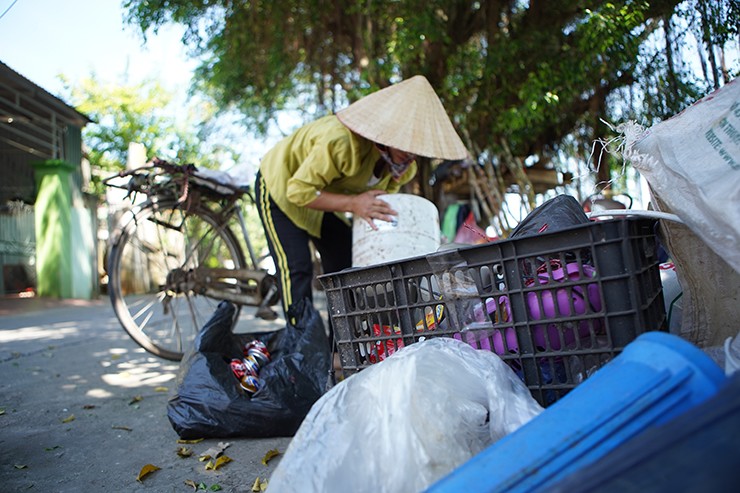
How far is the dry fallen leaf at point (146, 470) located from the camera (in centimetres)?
176

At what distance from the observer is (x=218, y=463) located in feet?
6.09

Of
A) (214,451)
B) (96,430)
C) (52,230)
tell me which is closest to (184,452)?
(214,451)

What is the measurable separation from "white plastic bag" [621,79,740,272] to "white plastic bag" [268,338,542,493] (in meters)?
0.52

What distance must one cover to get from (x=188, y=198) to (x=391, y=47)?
2940 millimetres

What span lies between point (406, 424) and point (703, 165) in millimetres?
830

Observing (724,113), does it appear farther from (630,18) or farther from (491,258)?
(630,18)

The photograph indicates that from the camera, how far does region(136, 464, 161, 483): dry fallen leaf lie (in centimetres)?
176

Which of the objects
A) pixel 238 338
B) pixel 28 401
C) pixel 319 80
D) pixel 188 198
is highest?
pixel 319 80

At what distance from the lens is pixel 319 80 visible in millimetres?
8125

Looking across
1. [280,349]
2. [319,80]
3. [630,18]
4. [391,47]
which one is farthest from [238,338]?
[319,80]

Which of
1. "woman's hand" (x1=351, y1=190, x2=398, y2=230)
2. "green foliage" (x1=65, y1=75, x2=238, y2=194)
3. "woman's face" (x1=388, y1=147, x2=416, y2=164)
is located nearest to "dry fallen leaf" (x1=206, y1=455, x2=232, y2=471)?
"woman's hand" (x1=351, y1=190, x2=398, y2=230)

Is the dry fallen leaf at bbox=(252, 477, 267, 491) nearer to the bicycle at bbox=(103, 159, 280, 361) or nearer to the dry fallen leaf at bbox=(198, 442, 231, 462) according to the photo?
the dry fallen leaf at bbox=(198, 442, 231, 462)

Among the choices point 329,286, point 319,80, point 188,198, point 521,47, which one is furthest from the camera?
point 319,80

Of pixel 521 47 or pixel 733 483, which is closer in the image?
pixel 733 483
